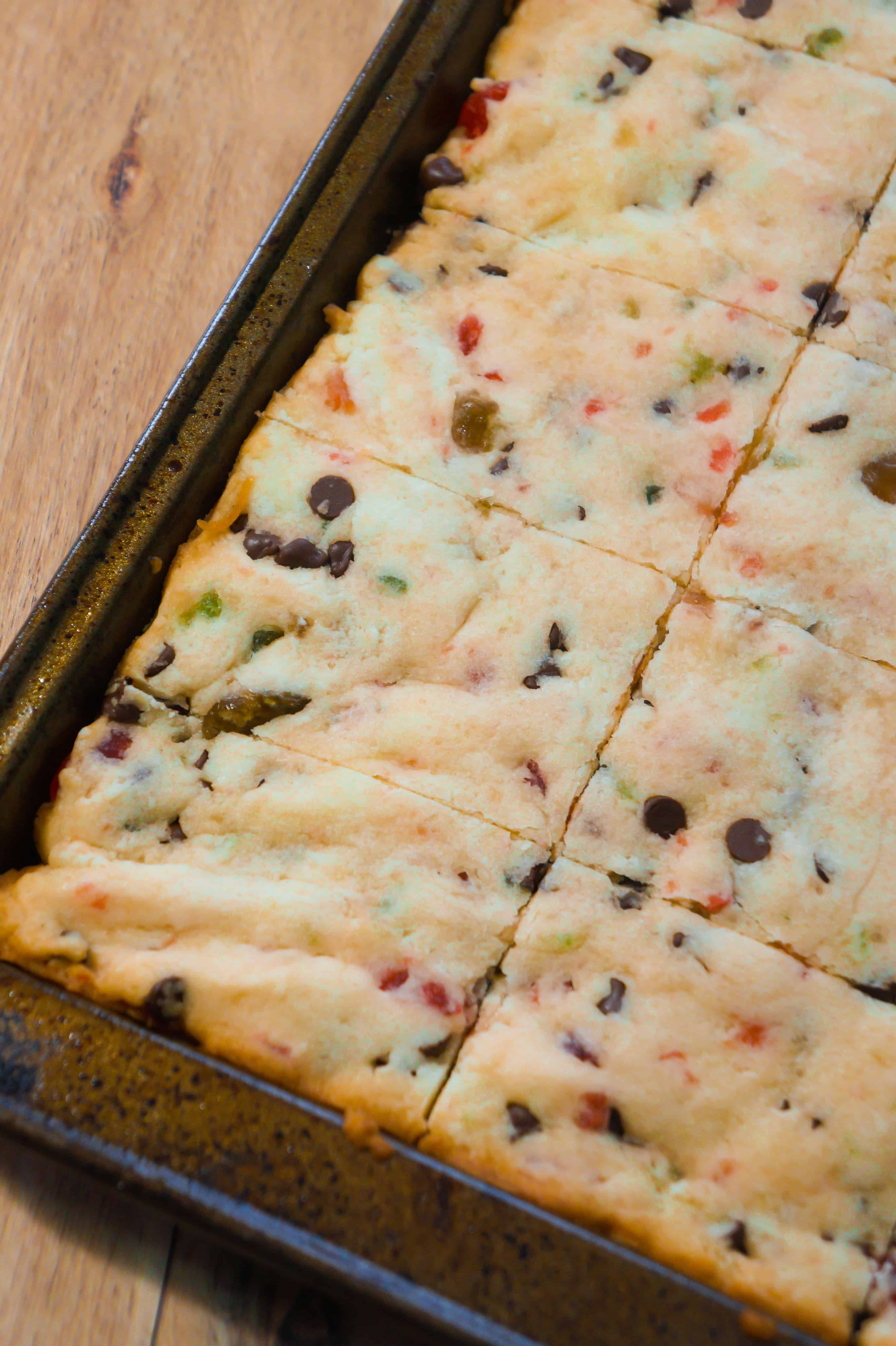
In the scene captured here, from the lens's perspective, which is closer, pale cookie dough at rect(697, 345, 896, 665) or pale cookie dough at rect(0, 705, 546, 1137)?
pale cookie dough at rect(0, 705, 546, 1137)

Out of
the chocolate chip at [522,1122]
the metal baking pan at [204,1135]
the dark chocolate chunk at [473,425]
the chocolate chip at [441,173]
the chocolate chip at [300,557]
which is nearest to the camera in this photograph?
the metal baking pan at [204,1135]

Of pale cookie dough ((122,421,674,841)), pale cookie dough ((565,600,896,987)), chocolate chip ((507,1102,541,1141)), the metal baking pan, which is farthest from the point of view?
pale cookie dough ((122,421,674,841))

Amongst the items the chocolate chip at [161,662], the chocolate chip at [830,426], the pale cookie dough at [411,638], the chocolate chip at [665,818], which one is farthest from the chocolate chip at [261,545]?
the chocolate chip at [830,426]

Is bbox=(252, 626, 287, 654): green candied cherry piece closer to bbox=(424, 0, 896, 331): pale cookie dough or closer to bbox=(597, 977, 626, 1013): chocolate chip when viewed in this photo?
bbox=(597, 977, 626, 1013): chocolate chip

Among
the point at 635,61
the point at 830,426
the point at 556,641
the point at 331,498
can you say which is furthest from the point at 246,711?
the point at 635,61

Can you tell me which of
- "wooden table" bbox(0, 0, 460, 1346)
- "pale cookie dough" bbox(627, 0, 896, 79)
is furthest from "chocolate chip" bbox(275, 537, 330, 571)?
"pale cookie dough" bbox(627, 0, 896, 79)

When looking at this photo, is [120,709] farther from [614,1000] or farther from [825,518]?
[825,518]

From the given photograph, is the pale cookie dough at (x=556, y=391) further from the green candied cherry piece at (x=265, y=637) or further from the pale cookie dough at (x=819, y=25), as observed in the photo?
the pale cookie dough at (x=819, y=25)
